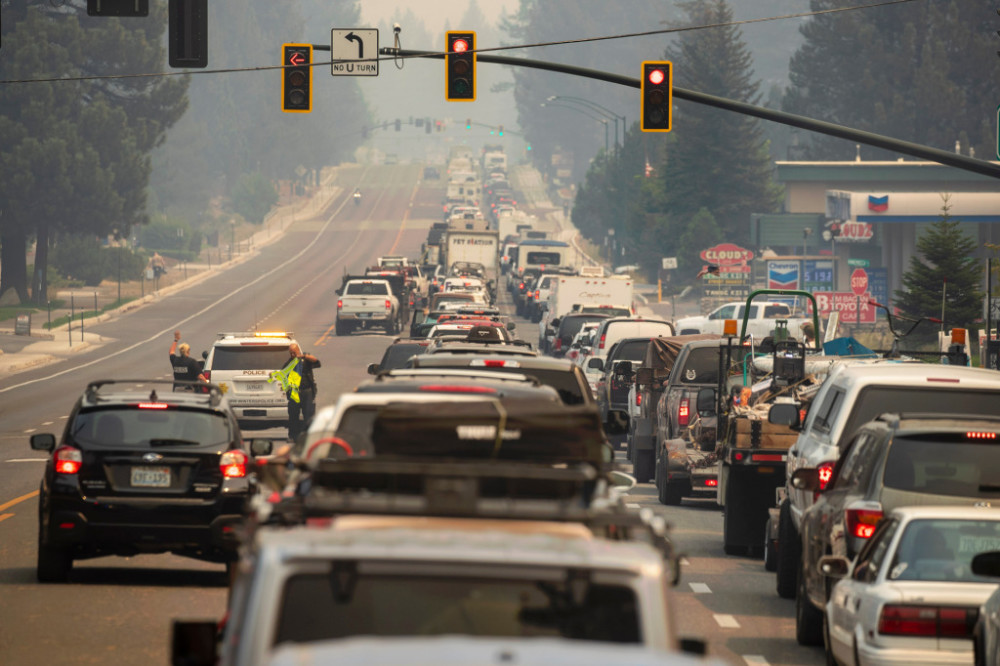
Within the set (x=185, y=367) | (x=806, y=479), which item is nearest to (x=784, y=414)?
(x=806, y=479)

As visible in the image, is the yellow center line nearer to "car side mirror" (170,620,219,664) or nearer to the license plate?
the license plate

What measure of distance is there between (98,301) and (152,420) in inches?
2901

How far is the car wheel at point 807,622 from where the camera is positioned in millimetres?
12047

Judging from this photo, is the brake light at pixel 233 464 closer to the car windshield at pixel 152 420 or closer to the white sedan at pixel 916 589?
the car windshield at pixel 152 420

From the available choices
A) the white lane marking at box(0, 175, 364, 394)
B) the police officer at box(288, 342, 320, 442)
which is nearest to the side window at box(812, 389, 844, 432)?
the police officer at box(288, 342, 320, 442)

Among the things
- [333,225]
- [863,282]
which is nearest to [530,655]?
[863,282]

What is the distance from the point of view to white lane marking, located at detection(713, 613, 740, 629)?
12883 millimetres

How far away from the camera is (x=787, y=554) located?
14211mm

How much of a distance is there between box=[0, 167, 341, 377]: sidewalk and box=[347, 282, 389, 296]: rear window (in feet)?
33.4

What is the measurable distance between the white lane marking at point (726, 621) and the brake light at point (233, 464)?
412cm

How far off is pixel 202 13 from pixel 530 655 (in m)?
20.5

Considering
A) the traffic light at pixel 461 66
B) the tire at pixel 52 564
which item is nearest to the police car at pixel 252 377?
the traffic light at pixel 461 66

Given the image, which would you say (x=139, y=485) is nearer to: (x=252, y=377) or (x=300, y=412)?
(x=300, y=412)

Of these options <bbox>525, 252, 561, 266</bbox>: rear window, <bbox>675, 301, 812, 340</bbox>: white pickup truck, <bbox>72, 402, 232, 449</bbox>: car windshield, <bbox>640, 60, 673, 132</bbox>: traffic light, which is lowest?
<bbox>675, 301, 812, 340</bbox>: white pickup truck
